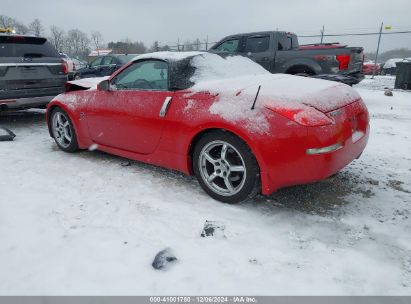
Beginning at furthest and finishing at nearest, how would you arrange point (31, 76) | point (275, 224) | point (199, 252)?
point (31, 76), point (275, 224), point (199, 252)

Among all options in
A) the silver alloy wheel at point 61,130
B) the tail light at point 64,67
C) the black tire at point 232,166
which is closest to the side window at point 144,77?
the black tire at point 232,166

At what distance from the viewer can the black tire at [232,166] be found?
2760mm

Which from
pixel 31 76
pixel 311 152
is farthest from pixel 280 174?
pixel 31 76

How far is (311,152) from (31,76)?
5.20 meters

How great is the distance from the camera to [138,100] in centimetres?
348

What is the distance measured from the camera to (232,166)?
2.93 metres

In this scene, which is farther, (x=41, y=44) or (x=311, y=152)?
(x=41, y=44)

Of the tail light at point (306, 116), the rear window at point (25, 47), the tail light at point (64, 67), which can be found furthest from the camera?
the tail light at point (64, 67)

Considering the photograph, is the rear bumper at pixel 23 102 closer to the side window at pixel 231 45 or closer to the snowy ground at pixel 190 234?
the snowy ground at pixel 190 234

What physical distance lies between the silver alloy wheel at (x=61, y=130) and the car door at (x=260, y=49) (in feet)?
18.7

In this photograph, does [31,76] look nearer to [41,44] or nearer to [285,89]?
[41,44]

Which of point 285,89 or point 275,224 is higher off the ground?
point 285,89

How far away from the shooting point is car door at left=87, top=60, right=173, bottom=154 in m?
3.33

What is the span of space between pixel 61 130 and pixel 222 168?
282cm
